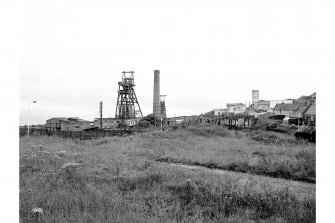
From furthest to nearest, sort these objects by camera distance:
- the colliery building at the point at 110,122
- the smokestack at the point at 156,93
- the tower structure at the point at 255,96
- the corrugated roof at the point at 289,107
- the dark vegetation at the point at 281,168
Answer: the tower structure at the point at 255,96, the colliery building at the point at 110,122, the corrugated roof at the point at 289,107, the smokestack at the point at 156,93, the dark vegetation at the point at 281,168

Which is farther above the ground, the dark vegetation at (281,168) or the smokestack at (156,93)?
the smokestack at (156,93)

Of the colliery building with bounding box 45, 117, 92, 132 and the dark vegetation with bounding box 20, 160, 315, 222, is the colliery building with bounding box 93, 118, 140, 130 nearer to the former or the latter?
the colliery building with bounding box 45, 117, 92, 132

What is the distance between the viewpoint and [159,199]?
5812 mm

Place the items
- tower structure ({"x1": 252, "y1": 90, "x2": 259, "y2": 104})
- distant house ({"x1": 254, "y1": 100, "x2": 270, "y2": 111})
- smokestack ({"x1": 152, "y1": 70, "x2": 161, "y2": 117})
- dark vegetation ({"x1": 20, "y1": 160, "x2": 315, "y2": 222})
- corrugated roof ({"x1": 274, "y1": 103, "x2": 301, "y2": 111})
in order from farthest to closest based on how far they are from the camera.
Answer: tower structure ({"x1": 252, "y1": 90, "x2": 259, "y2": 104}) < distant house ({"x1": 254, "y1": 100, "x2": 270, "y2": 111}) < corrugated roof ({"x1": 274, "y1": 103, "x2": 301, "y2": 111}) < smokestack ({"x1": 152, "y1": 70, "x2": 161, "y2": 117}) < dark vegetation ({"x1": 20, "y1": 160, "x2": 315, "y2": 222})

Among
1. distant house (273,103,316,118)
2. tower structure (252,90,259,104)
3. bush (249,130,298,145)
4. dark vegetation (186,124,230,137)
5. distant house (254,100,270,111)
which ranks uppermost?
tower structure (252,90,259,104)

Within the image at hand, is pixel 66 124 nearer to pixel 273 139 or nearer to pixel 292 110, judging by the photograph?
pixel 273 139

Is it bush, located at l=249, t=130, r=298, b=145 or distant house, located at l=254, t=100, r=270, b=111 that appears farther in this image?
distant house, located at l=254, t=100, r=270, b=111

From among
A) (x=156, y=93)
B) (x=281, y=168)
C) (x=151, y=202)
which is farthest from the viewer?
(x=156, y=93)

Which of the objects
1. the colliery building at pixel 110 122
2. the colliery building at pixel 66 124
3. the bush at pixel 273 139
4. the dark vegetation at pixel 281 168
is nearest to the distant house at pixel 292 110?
the bush at pixel 273 139

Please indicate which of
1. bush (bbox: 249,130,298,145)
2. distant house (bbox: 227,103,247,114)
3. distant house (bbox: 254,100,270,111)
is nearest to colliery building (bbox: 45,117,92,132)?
bush (bbox: 249,130,298,145)

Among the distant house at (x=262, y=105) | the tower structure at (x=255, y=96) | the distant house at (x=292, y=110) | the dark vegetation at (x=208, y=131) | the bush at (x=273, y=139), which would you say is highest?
the tower structure at (x=255, y=96)

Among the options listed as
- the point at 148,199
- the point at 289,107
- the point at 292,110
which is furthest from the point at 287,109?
the point at 148,199

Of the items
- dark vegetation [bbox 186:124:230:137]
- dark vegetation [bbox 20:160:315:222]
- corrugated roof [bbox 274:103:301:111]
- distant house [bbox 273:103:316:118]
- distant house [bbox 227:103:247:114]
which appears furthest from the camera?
distant house [bbox 227:103:247:114]

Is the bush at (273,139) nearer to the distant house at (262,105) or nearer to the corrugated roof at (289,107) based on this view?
the corrugated roof at (289,107)
